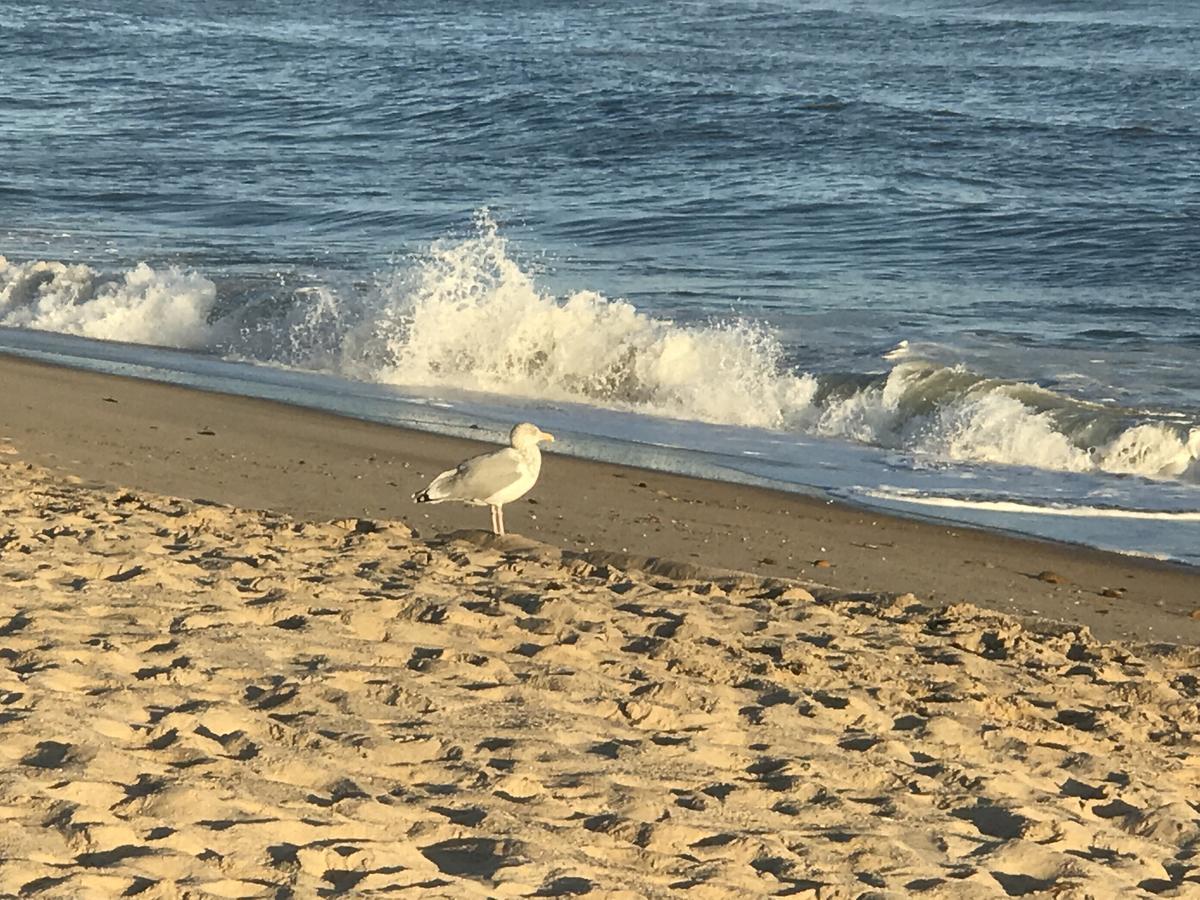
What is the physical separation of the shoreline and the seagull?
0.43m

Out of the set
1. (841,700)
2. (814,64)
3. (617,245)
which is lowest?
(841,700)

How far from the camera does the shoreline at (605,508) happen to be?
7555 millimetres

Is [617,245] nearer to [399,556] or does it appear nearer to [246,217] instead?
[246,217]

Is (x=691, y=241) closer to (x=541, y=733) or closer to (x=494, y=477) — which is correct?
(x=494, y=477)

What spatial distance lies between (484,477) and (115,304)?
814 centimetres

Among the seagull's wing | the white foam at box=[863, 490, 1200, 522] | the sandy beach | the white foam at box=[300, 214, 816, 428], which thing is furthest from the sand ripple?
the white foam at box=[300, 214, 816, 428]

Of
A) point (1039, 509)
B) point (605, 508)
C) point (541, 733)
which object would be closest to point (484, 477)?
point (605, 508)

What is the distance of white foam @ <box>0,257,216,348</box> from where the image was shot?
1433 cm

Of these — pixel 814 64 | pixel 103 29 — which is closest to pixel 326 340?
pixel 814 64

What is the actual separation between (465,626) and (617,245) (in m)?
11.7

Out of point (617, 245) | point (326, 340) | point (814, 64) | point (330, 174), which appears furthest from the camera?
point (814, 64)

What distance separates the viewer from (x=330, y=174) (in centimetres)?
2212

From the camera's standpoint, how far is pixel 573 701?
17.3ft

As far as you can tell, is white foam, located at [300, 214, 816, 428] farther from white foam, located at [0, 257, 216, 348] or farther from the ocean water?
white foam, located at [0, 257, 216, 348]
